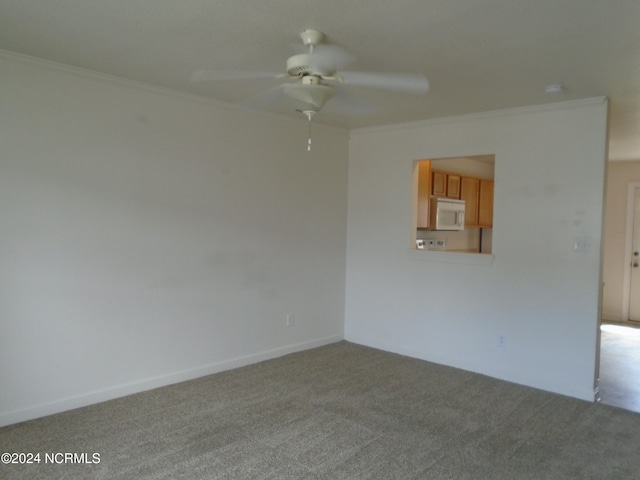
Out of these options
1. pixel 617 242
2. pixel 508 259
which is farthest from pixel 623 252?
pixel 508 259

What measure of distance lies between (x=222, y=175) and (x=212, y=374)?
1.78m

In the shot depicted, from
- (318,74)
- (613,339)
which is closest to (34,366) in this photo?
(318,74)

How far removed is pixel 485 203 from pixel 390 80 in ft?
16.1

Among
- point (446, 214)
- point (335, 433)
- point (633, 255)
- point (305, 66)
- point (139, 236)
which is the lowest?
point (335, 433)

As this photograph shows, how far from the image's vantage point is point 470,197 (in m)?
6.44

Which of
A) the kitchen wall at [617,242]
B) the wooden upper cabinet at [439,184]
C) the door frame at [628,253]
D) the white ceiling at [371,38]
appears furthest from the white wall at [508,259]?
the door frame at [628,253]

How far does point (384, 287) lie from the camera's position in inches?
201

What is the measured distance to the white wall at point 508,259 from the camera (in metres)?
3.79

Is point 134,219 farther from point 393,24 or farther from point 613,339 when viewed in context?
point 613,339

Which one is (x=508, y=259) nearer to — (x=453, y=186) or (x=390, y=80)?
(x=453, y=186)

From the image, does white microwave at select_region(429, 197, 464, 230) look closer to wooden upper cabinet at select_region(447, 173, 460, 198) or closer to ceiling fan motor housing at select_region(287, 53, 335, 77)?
wooden upper cabinet at select_region(447, 173, 460, 198)

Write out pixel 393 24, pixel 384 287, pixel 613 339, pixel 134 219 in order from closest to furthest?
pixel 393 24 < pixel 134 219 < pixel 384 287 < pixel 613 339

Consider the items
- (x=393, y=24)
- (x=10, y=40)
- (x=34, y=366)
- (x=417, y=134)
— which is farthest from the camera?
(x=417, y=134)

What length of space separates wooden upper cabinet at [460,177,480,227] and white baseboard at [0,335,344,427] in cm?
286
